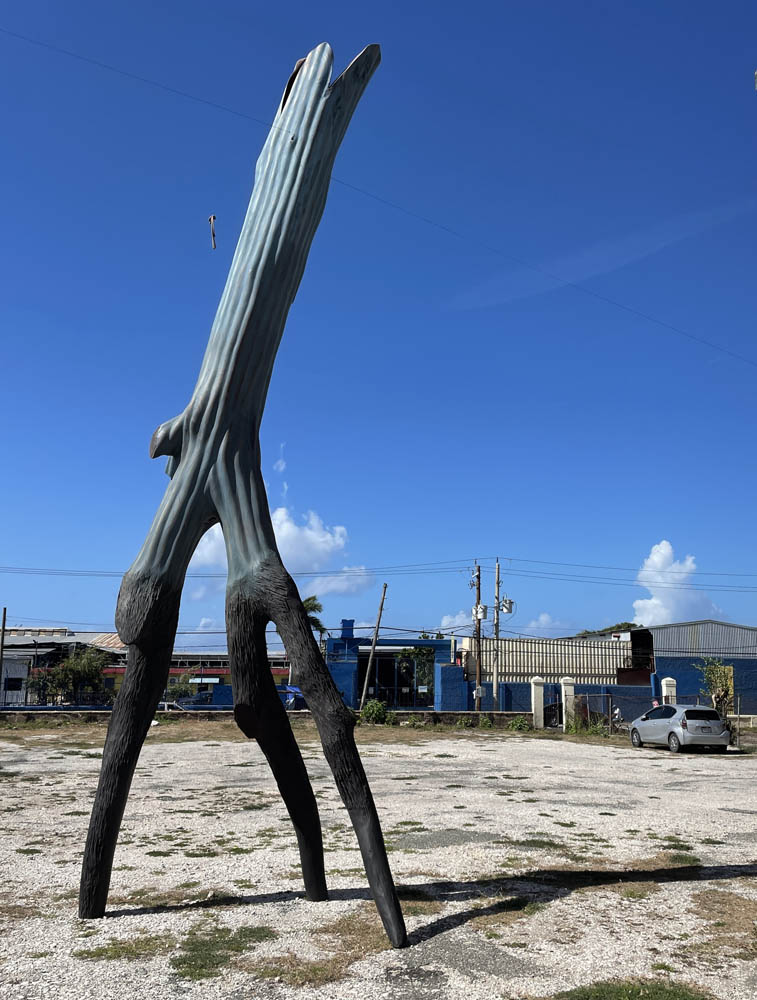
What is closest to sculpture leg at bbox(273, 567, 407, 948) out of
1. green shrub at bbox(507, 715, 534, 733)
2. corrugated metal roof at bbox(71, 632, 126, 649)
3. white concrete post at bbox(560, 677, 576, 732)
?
green shrub at bbox(507, 715, 534, 733)

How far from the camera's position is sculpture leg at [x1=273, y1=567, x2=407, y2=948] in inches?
194

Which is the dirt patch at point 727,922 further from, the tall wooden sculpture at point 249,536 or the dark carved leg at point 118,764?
the dark carved leg at point 118,764

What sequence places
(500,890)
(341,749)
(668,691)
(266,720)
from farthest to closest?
(668,691) < (500,890) < (266,720) < (341,749)

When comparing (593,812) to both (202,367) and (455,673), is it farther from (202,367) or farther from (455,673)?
(455,673)

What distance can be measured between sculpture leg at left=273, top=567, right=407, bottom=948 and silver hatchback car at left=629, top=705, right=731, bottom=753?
15538 millimetres

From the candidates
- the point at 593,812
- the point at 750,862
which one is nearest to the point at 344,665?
the point at 593,812

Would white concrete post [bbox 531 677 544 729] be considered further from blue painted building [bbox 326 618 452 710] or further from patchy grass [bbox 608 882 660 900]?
patchy grass [bbox 608 882 660 900]

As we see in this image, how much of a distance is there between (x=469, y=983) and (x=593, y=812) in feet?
20.5

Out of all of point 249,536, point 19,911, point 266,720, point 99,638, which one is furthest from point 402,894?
point 99,638

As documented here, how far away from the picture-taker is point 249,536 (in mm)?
5594

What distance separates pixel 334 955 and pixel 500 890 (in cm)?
186

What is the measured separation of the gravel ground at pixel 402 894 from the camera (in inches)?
174

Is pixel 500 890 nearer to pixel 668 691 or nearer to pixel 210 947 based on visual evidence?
pixel 210 947

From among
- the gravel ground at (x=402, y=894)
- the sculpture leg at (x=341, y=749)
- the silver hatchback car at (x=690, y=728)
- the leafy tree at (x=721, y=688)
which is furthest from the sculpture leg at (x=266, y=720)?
the leafy tree at (x=721, y=688)
